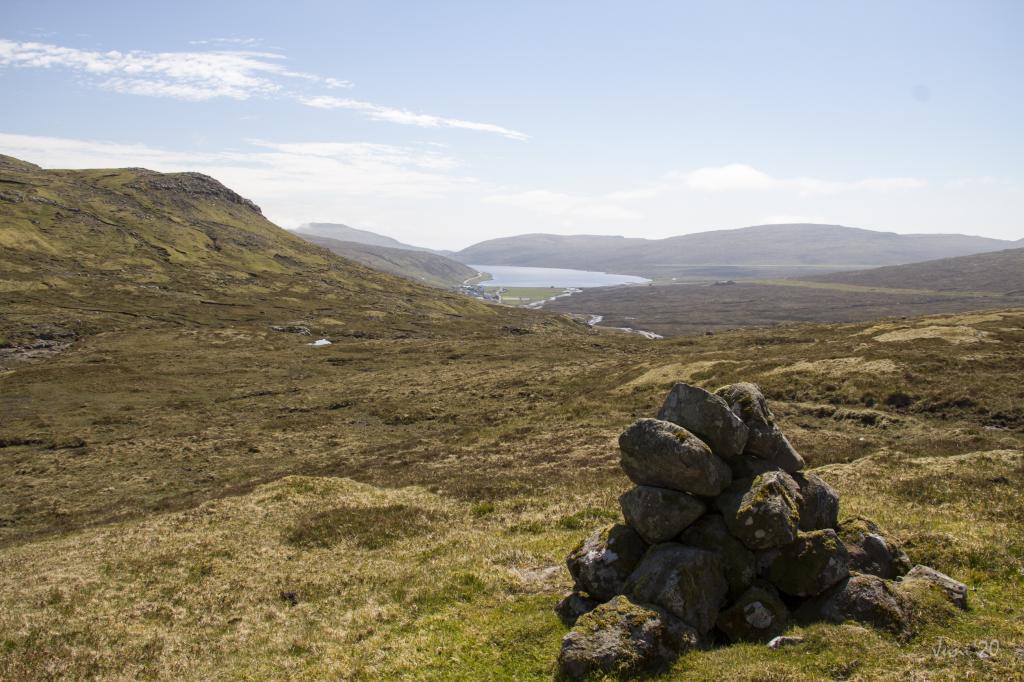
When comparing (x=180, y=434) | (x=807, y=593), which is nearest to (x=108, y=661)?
(x=807, y=593)

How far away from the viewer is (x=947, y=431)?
116 ft

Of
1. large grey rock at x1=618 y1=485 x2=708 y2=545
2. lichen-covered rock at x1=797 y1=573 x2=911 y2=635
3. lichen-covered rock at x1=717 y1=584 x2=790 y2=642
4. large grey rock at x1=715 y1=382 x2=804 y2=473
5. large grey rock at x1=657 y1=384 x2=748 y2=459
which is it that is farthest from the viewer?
large grey rock at x1=715 y1=382 x2=804 y2=473

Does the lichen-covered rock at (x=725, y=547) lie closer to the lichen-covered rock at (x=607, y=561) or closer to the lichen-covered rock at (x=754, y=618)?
the lichen-covered rock at (x=754, y=618)

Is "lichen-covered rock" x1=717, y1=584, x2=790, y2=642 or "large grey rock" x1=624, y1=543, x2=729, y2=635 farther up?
"large grey rock" x1=624, y1=543, x2=729, y2=635

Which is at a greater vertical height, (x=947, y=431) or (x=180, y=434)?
(x=947, y=431)

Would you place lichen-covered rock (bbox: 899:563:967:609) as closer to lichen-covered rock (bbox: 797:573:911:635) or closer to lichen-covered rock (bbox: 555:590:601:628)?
lichen-covered rock (bbox: 797:573:911:635)

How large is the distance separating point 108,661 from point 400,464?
2495cm

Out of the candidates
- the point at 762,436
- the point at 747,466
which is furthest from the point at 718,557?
the point at 762,436

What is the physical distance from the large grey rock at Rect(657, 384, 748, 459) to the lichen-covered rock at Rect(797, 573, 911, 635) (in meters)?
4.60

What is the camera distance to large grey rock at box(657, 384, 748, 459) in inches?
715

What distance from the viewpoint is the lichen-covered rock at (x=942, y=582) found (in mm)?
14883

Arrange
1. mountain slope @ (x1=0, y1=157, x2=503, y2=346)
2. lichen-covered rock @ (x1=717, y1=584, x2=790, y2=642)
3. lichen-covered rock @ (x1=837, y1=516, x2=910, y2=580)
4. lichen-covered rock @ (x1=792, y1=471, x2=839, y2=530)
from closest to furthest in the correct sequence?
lichen-covered rock @ (x1=717, y1=584, x2=790, y2=642)
lichen-covered rock @ (x1=837, y1=516, x2=910, y2=580)
lichen-covered rock @ (x1=792, y1=471, x2=839, y2=530)
mountain slope @ (x1=0, y1=157, x2=503, y2=346)

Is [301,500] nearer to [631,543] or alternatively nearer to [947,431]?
[631,543]

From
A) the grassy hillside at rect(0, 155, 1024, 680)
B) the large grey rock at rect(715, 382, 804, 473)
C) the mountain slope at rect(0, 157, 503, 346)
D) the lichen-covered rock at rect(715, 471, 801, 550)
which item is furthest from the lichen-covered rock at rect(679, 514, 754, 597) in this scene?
the mountain slope at rect(0, 157, 503, 346)
